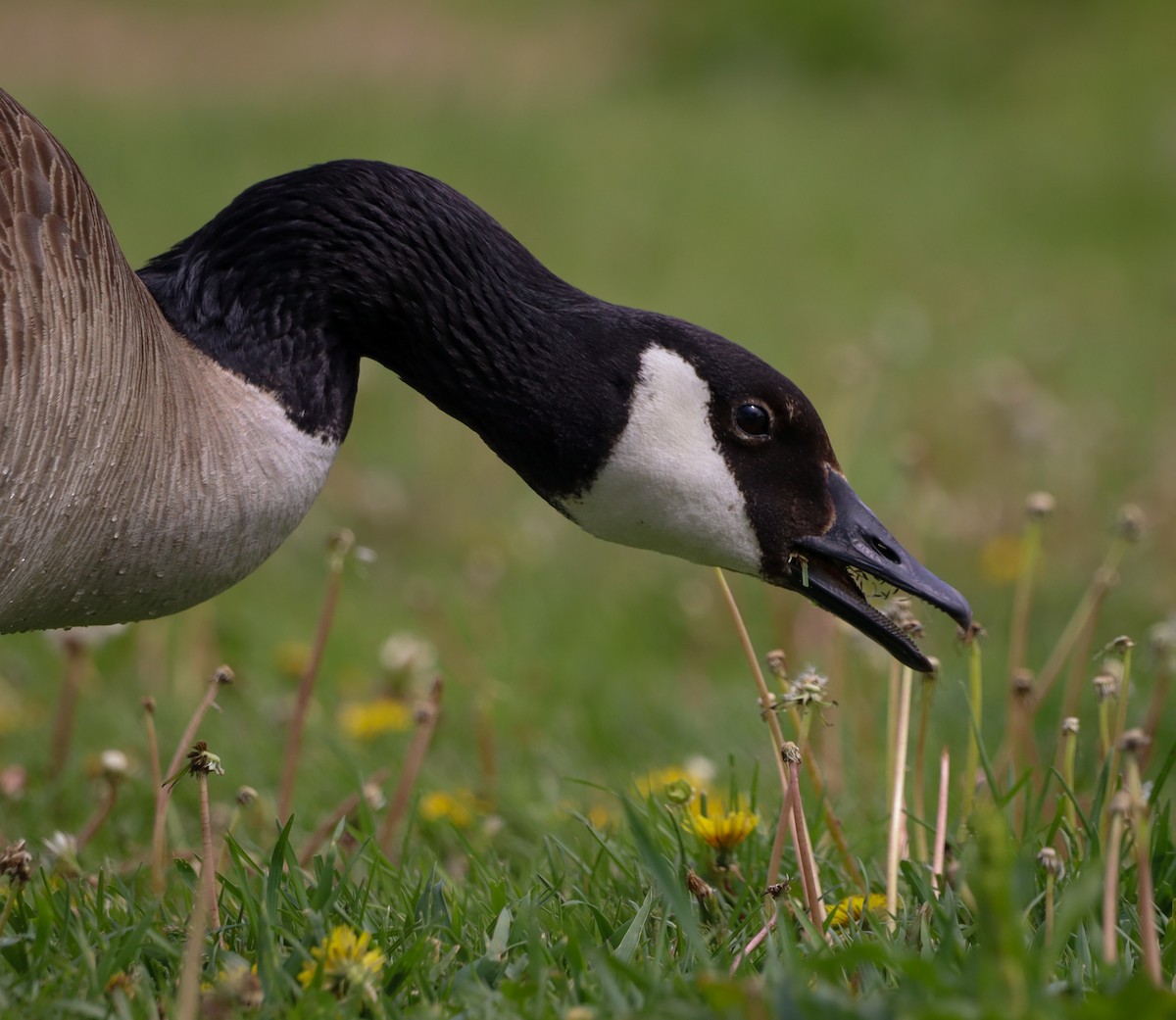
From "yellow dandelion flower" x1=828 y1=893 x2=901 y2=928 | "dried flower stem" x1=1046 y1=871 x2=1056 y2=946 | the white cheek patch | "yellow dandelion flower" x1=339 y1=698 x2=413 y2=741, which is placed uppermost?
the white cheek patch

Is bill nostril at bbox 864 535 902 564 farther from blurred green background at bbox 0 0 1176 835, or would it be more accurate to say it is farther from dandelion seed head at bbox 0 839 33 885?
dandelion seed head at bbox 0 839 33 885

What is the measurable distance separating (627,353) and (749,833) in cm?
99

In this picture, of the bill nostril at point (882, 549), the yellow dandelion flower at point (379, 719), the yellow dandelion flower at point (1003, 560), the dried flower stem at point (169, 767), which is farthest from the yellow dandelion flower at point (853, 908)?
the yellow dandelion flower at point (1003, 560)

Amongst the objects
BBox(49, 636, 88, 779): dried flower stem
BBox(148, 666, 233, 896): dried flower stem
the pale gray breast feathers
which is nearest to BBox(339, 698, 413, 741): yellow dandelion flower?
BBox(49, 636, 88, 779): dried flower stem

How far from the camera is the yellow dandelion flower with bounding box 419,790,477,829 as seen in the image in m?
3.37

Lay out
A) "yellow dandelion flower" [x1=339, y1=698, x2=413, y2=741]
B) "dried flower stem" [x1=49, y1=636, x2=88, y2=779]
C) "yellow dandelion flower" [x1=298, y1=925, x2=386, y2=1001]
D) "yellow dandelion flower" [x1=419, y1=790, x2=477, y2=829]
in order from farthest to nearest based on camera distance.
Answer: "yellow dandelion flower" [x1=339, y1=698, x2=413, y2=741]
"dried flower stem" [x1=49, y1=636, x2=88, y2=779]
"yellow dandelion flower" [x1=419, y1=790, x2=477, y2=829]
"yellow dandelion flower" [x1=298, y1=925, x2=386, y2=1001]

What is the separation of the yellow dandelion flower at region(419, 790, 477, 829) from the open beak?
3.40 feet

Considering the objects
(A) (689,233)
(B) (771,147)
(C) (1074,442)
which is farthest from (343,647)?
(B) (771,147)

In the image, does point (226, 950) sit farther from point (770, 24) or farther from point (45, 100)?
point (770, 24)

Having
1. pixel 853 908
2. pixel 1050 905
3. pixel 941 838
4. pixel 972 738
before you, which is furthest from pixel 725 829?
pixel 1050 905

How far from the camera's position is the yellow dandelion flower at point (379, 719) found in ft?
13.0

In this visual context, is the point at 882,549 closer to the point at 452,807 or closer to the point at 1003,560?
the point at 452,807

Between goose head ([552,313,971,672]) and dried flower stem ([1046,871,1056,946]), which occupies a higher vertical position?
goose head ([552,313,971,672])

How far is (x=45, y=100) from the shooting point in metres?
15.6
